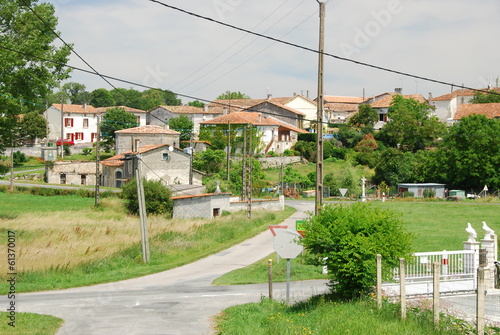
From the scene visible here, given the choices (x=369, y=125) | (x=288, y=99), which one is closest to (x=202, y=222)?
(x=369, y=125)

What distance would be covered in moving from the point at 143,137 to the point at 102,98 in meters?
87.1

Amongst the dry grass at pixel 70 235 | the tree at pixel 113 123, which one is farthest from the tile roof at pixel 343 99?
the dry grass at pixel 70 235

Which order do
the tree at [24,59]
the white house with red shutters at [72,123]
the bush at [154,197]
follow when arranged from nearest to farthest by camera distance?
the tree at [24,59] → the bush at [154,197] → the white house with red shutters at [72,123]

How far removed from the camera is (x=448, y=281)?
810 inches

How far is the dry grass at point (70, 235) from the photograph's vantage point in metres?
25.1

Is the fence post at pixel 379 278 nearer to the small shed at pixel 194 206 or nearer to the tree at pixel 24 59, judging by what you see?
the tree at pixel 24 59

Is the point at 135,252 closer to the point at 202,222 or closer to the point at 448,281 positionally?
the point at 202,222

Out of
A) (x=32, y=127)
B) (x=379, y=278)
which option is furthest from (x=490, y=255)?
(x=32, y=127)

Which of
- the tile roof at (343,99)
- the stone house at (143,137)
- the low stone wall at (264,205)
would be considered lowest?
the low stone wall at (264,205)

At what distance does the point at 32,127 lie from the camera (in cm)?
9944

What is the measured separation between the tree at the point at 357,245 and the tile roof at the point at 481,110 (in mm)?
82293

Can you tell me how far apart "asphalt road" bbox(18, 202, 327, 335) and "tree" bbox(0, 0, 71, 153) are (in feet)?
54.2

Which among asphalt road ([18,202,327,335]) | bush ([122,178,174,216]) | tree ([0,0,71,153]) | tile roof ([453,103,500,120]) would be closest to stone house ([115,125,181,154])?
bush ([122,178,174,216])

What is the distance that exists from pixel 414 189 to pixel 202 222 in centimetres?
3212
